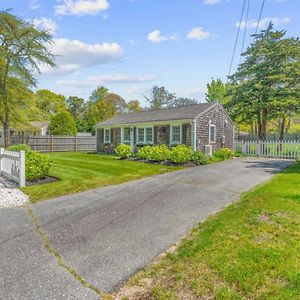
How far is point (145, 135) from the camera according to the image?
22.1 meters

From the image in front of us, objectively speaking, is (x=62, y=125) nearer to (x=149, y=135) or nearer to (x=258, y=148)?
(x=149, y=135)

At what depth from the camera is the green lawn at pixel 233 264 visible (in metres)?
3.07

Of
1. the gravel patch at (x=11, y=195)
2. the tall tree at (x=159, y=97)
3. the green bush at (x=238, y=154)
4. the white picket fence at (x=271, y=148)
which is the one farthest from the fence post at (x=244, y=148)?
the tall tree at (x=159, y=97)

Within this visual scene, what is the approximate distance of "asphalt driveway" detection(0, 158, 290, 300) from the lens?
3.48 m

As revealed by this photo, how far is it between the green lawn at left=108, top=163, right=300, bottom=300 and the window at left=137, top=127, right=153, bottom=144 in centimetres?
1645

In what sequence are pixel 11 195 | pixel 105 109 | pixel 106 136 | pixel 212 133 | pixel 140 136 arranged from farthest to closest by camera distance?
pixel 105 109
pixel 106 136
pixel 140 136
pixel 212 133
pixel 11 195

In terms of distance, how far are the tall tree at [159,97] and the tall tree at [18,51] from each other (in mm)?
28854

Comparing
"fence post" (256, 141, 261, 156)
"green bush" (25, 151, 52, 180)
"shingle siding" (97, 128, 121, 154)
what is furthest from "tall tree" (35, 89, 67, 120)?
"green bush" (25, 151, 52, 180)

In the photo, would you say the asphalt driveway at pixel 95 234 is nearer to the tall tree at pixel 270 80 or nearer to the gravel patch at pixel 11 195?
the gravel patch at pixel 11 195

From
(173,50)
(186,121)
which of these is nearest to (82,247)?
(173,50)

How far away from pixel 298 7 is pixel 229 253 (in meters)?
7.25

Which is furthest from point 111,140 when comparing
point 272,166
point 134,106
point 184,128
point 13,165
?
point 134,106

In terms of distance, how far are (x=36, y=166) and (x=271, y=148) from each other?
648 inches

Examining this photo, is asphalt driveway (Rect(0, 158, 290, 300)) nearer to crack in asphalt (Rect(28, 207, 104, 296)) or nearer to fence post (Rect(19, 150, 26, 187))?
crack in asphalt (Rect(28, 207, 104, 296))
